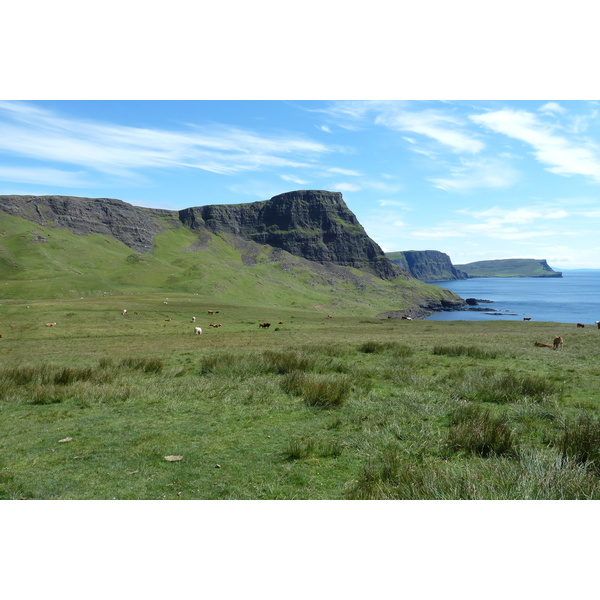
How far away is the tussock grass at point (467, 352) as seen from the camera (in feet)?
69.9

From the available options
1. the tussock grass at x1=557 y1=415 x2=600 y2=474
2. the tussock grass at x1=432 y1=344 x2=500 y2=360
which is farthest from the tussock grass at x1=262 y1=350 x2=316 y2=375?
the tussock grass at x1=557 y1=415 x2=600 y2=474

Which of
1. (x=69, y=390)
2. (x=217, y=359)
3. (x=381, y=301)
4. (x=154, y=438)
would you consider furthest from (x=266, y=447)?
(x=381, y=301)

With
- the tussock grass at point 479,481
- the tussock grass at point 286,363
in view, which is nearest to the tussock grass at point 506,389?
the tussock grass at point 479,481

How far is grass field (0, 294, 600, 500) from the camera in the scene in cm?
621

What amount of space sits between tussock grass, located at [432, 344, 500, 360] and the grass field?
2634 millimetres

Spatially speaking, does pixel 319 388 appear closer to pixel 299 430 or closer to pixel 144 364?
pixel 299 430

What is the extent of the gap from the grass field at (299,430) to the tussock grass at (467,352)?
2634mm

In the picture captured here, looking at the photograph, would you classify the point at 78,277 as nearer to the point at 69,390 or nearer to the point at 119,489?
the point at 69,390

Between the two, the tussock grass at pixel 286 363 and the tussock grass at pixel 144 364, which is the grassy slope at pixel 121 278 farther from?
the tussock grass at pixel 286 363

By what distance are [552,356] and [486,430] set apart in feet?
55.2

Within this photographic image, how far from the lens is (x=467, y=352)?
2206 cm

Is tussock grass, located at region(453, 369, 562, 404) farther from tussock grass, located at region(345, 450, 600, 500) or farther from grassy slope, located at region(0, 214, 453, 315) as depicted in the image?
grassy slope, located at region(0, 214, 453, 315)

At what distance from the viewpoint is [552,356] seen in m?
21.2

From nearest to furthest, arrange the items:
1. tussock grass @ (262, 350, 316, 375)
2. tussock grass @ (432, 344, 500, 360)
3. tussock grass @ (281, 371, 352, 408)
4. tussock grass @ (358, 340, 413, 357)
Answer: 1. tussock grass @ (281, 371, 352, 408)
2. tussock grass @ (262, 350, 316, 375)
3. tussock grass @ (432, 344, 500, 360)
4. tussock grass @ (358, 340, 413, 357)
